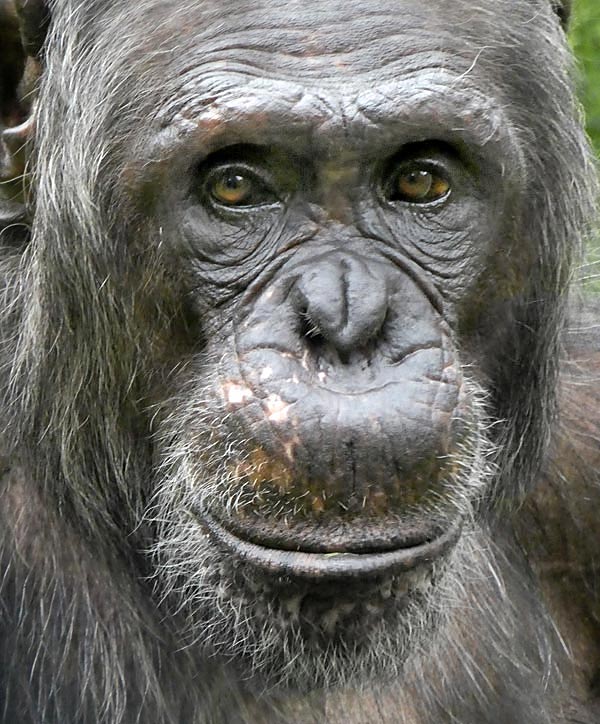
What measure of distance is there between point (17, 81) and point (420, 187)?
3.93 feet

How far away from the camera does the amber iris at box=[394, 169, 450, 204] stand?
3.46m

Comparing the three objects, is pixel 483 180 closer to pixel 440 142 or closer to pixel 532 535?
pixel 440 142

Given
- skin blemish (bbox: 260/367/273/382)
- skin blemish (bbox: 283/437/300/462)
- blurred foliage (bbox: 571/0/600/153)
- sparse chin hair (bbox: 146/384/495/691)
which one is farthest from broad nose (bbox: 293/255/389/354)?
blurred foliage (bbox: 571/0/600/153)

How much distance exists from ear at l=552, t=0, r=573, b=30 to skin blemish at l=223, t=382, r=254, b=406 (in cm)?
160

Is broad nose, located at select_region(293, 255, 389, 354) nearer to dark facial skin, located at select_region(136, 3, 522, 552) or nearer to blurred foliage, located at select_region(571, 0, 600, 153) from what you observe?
dark facial skin, located at select_region(136, 3, 522, 552)

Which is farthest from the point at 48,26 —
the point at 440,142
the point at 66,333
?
the point at 440,142

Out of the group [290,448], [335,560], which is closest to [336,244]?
[290,448]

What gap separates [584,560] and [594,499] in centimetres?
24

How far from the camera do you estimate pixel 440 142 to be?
11.3 feet

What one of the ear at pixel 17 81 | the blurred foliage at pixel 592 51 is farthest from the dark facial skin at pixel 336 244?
the blurred foliage at pixel 592 51

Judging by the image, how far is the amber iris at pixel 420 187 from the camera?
3.46 m

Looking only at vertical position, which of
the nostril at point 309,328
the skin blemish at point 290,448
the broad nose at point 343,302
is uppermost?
the broad nose at point 343,302

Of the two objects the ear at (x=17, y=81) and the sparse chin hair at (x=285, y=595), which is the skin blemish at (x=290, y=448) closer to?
the sparse chin hair at (x=285, y=595)

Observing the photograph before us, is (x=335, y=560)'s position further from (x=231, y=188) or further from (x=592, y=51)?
(x=592, y=51)
